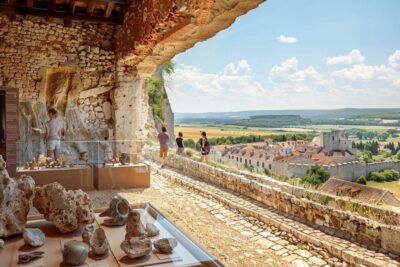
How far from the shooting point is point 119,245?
2.63m

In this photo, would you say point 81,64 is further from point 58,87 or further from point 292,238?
point 292,238

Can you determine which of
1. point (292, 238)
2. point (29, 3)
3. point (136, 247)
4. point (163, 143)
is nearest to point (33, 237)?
point (136, 247)

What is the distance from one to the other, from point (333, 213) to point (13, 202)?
4078 millimetres

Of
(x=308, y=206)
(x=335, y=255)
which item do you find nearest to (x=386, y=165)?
(x=308, y=206)

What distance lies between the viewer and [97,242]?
8.20 feet

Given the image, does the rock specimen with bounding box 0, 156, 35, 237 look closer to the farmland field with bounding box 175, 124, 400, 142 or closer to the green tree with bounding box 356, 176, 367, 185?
the green tree with bounding box 356, 176, 367, 185

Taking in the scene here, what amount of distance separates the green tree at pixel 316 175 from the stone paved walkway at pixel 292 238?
1939 mm

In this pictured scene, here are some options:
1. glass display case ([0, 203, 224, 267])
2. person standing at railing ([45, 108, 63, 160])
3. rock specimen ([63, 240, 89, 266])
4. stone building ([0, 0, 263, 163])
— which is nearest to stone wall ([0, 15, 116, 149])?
stone building ([0, 0, 263, 163])

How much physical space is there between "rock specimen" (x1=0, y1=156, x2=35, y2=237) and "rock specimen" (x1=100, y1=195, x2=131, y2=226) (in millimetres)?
673

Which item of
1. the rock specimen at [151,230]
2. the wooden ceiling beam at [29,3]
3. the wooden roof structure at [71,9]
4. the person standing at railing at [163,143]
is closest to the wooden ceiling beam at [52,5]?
the wooden roof structure at [71,9]

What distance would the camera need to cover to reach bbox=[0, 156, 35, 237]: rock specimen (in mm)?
2723

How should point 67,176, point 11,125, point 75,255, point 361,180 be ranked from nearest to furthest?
point 75,255
point 67,176
point 11,125
point 361,180

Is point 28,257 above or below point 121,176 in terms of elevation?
above

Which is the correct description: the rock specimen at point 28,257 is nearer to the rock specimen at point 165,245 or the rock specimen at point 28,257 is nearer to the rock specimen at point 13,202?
the rock specimen at point 13,202
